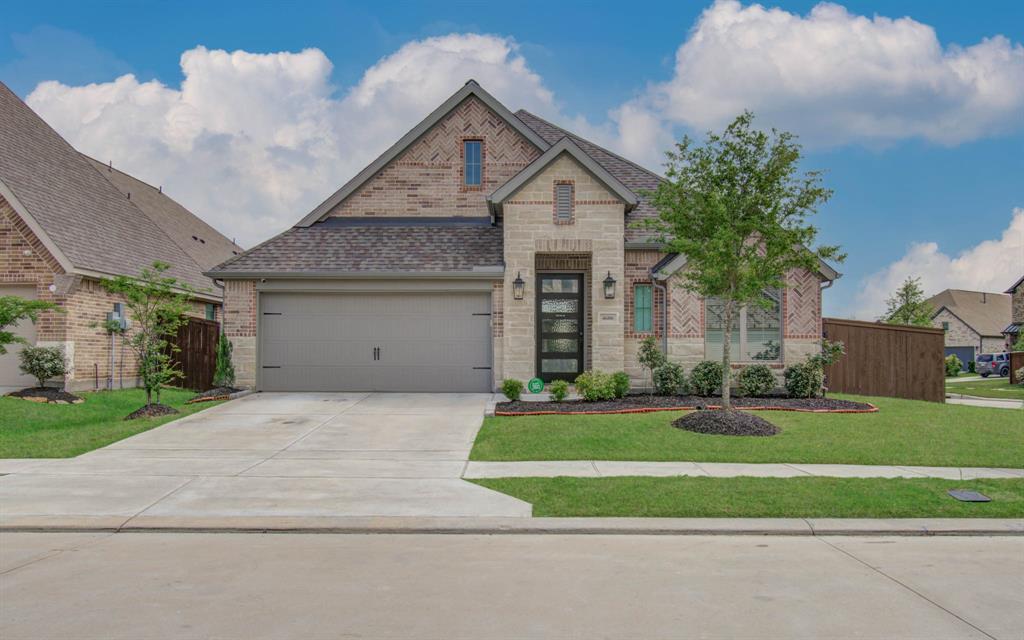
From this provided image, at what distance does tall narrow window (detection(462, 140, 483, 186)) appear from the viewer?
63.4 ft

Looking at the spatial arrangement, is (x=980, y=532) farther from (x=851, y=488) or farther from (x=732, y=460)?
(x=732, y=460)

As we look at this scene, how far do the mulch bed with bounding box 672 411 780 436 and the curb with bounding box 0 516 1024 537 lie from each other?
16.2 feet

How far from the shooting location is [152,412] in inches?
566

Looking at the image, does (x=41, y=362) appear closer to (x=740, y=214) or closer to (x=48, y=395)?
(x=48, y=395)

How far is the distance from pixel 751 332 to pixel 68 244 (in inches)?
672

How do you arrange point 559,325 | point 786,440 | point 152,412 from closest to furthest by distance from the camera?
point 786,440, point 152,412, point 559,325

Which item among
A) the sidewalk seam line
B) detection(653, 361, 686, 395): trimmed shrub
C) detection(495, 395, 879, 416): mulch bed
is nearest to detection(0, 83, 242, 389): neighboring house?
detection(495, 395, 879, 416): mulch bed

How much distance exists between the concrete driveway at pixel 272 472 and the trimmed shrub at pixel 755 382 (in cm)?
624

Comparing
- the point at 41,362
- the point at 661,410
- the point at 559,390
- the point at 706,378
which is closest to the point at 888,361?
the point at 706,378

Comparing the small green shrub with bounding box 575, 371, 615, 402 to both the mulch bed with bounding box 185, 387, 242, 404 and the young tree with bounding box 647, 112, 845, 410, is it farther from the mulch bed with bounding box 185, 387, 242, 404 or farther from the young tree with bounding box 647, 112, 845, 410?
the mulch bed with bounding box 185, 387, 242, 404

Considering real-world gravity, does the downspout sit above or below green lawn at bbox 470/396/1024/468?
above

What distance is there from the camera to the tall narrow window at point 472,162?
19.3 metres

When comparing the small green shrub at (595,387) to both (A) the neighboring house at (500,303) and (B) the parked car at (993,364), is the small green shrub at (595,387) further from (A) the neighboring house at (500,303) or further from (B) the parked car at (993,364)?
(B) the parked car at (993,364)

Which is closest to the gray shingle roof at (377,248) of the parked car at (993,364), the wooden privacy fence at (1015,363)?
the wooden privacy fence at (1015,363)
